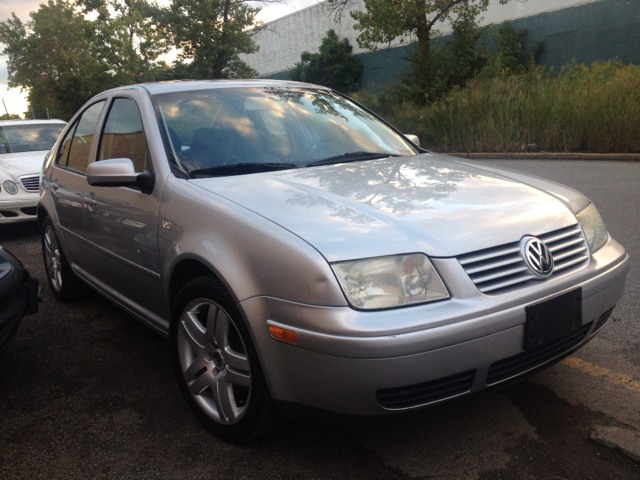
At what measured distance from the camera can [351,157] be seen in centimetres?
324

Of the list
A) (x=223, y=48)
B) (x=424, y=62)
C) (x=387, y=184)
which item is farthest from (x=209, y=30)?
(x=387, y=184)

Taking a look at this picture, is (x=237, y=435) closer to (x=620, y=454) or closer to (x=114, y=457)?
(x=114, y=457)

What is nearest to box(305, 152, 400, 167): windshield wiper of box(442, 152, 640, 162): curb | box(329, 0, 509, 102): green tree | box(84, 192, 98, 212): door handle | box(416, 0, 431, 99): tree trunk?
box(84, 192, 98, 212): door handle

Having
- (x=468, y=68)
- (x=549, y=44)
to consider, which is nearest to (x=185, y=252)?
(x=468, y=68)

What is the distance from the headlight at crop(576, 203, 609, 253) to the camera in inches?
100

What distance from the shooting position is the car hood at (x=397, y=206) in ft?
6.78

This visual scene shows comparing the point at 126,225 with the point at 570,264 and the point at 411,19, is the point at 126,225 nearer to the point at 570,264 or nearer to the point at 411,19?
the point at 570,264

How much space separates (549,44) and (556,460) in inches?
807

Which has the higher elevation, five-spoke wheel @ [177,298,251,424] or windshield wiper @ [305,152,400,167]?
windshield wiper @ [305,152,400,167]

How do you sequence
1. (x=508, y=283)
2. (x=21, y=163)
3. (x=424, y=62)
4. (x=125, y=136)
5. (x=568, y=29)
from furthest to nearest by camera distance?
(x=568, y=29) → (x=424, y=62) → (x=21, y=163) → (x=125, y=136) → (x=508, y=283)

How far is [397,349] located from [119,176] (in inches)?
66.5

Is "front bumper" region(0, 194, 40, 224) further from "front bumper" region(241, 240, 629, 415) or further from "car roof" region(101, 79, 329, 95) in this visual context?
"front bumper" region(241, 240, 629, 415)

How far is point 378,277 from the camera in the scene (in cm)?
198

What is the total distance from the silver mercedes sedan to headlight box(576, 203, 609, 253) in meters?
0.01
